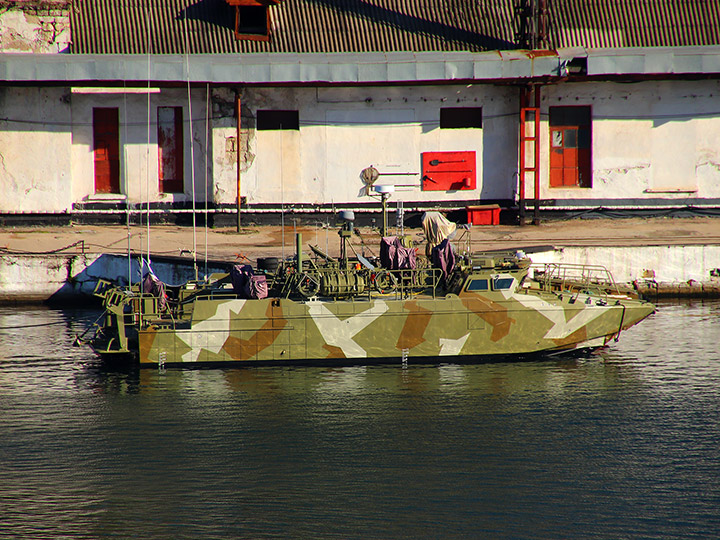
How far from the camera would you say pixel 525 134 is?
3512 centimetres

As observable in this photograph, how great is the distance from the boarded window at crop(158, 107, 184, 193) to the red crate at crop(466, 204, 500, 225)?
11337 mm

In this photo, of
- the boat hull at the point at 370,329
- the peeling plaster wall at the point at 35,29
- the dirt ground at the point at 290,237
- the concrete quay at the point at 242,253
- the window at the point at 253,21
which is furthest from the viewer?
the window at the point at 253,21

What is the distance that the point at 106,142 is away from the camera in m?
34.6

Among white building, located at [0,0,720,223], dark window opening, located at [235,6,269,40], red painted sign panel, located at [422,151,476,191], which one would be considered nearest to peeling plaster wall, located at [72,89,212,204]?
white building, located at [0,0,720,223]

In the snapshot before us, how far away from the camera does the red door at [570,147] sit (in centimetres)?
3553

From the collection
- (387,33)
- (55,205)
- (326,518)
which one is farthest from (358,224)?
(326,518)

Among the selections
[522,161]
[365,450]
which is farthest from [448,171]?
[365,450]

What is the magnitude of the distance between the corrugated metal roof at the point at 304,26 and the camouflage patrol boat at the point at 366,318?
53.3 ft

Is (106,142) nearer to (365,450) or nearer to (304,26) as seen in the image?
(304,26)

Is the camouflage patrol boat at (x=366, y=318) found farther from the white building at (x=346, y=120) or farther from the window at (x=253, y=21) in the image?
the window at (x=253, y=21)

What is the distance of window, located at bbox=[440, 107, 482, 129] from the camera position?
35.1 meters

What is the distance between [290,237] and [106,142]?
853cm

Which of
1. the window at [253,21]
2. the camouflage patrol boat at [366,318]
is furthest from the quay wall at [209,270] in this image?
the window at [253,21]

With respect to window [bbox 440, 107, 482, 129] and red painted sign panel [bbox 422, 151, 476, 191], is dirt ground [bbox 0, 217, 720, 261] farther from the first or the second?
window [bbox 440, 107, 482, 129]
